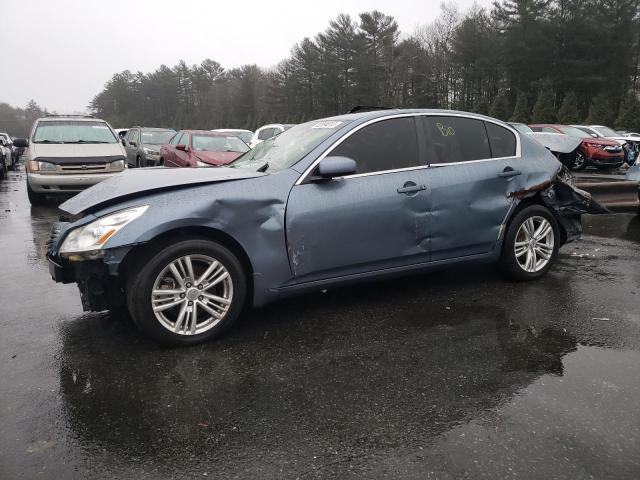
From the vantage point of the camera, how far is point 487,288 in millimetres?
Answer: 5070

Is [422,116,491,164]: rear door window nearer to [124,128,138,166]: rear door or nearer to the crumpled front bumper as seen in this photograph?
the crumpled front bumper

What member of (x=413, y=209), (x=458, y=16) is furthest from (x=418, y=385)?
(x=458, y=16)

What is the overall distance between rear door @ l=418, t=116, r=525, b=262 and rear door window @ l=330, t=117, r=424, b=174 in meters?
0.15

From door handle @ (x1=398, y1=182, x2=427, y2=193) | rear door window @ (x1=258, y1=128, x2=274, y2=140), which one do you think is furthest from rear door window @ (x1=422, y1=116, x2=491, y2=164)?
rear door window @ (x1=258, y1=128, x2=274, y2=140)

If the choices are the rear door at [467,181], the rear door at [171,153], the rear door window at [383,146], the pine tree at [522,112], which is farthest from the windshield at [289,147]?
the pine tree at [522,112]

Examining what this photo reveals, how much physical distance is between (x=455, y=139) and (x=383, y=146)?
0.80 m

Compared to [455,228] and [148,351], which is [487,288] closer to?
[455,228]

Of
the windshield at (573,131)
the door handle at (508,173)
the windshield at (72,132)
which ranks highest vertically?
the windshield at (72,132)

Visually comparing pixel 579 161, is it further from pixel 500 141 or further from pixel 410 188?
pixel 410 188

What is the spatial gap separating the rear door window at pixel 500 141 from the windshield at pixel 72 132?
29.6 ft

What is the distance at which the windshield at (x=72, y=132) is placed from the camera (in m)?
11.1

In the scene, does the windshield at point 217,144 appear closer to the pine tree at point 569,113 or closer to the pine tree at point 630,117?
the pine tree at point 630,117

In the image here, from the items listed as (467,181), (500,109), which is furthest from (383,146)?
(500,109)

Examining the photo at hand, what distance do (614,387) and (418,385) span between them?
1174 mm
